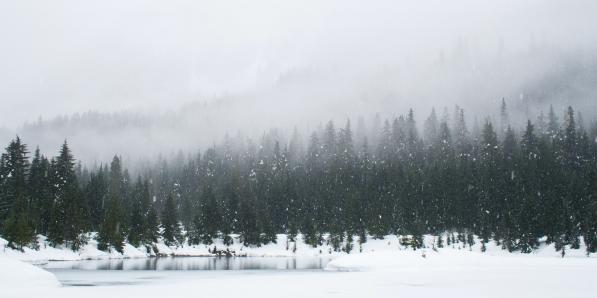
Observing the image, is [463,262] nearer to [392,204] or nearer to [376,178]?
[392,204]

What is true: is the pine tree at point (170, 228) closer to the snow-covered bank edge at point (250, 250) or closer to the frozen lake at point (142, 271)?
the snow-covered bank edge at point (250, 250)

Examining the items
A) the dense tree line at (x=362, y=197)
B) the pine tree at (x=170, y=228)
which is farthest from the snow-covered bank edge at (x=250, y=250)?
the pine tree at (x=170, y=228)

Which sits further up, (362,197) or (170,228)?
(362,197)

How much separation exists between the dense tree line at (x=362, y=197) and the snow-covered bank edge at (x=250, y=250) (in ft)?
5.98

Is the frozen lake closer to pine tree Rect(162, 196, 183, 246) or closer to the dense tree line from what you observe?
the dense tree line

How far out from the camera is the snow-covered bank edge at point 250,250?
240ft

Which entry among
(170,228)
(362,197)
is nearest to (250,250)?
(170,228)

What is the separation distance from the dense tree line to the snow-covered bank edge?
182 centimetres

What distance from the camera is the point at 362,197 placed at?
13388 centimetres

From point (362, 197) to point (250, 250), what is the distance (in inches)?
1437

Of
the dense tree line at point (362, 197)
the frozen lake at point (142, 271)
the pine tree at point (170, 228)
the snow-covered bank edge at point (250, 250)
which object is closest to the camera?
the frozen lake at point (142, 271)

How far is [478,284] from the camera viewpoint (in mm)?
28031

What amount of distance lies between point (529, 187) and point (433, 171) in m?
31.1

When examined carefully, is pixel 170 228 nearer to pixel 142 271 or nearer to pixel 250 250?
pixel 250 250
